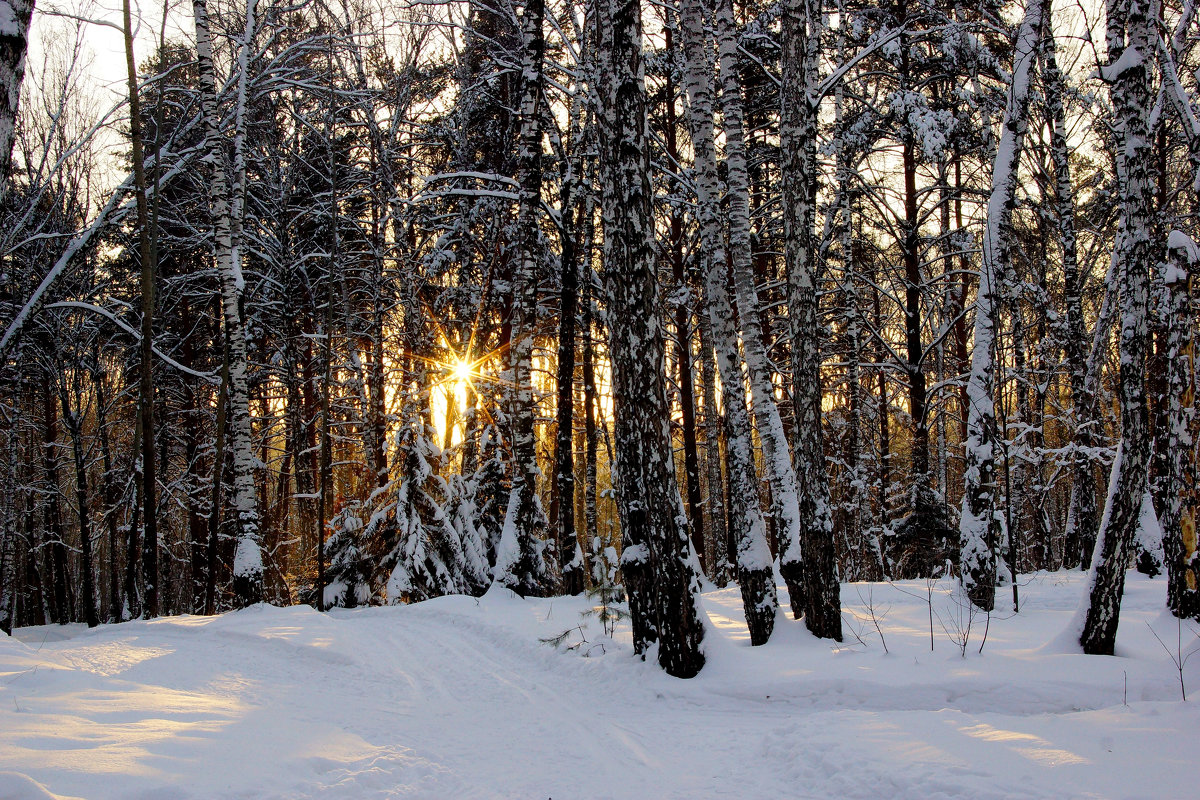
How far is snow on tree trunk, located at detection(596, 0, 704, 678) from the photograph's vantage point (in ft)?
21.6

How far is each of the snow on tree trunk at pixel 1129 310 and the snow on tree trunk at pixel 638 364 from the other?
355 centimetres

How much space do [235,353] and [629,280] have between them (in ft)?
30.6

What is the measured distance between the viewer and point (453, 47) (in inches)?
630

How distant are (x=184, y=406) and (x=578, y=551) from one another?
15.6m

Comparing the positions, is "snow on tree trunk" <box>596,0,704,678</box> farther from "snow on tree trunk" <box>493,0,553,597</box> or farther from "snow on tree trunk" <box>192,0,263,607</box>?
"snow on tree trunk" <box>192,0,263,607</box>

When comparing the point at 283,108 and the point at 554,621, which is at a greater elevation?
the point at 283,108

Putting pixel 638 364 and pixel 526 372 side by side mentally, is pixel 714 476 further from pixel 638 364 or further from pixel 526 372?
pixel 638 364

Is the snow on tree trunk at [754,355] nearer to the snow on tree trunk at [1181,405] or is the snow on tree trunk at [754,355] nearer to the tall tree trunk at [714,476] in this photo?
the snow on tree trunk at [1181,405]

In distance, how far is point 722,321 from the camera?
8.25 m

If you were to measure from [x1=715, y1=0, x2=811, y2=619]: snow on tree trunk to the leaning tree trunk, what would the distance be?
93.8 inches

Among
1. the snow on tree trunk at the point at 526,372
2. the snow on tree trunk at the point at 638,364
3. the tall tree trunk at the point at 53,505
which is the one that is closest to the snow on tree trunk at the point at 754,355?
the snow on tree trunk at the point at 638,364

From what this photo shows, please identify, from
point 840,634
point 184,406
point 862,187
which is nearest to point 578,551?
point 840,634

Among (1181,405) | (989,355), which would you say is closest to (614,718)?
(1181,405)

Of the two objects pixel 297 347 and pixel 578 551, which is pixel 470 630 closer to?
pixel 578 551
